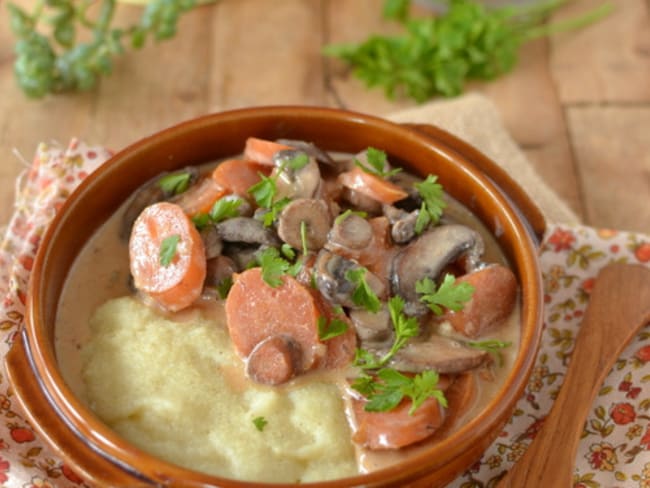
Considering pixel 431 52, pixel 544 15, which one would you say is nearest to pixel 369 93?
pixel 431 52

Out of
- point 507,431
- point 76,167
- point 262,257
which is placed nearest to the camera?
point 262,257

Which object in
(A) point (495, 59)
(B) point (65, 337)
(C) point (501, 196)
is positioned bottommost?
(B) point (65, 337)

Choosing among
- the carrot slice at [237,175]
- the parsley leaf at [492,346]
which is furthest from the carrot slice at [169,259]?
the parsley leaf at [492,346]

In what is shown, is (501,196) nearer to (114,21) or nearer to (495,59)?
(495,59)

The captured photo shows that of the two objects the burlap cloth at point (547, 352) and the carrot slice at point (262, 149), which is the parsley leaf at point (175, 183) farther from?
the burlap cloth at point (547, 352)

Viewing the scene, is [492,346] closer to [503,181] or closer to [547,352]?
[547,352]

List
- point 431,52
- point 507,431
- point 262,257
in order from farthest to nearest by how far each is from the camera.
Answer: point 431,52 → point 507,431 → point 262,257
